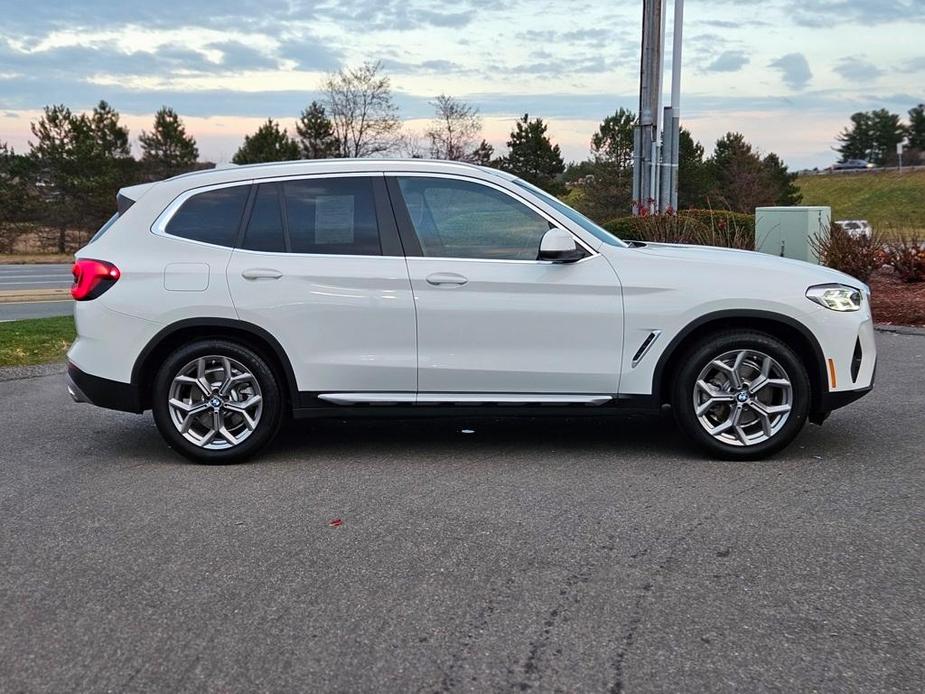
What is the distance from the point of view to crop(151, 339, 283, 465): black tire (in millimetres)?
5527

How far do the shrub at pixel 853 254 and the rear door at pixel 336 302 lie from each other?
9.45 meters

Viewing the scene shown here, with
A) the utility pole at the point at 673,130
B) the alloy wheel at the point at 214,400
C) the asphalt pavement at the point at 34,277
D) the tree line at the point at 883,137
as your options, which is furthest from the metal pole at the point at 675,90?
the tree line at the point at 883,137

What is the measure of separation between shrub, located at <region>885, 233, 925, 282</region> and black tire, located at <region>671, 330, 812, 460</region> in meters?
9.09

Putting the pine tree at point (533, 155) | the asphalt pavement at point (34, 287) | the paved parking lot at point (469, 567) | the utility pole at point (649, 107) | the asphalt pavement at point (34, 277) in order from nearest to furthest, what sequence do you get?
1. the paved parking lot at point (469, 567)
2. the utility pole at point (649, 107)
3. the asphalt pavement at point (34, 287)
4. the asphalt pavement at point (34, 277)
5. the pine tree at point (533, 155)

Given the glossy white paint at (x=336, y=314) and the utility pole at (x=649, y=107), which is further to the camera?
the utility pole at (x=649, y=107)

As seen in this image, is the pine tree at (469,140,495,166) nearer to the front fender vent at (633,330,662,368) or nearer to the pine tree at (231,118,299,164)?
the pine tree at (231,118,299,164)

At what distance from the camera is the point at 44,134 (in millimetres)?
51469

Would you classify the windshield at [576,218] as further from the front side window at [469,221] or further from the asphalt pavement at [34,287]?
the asphalt pavement at [34,287]

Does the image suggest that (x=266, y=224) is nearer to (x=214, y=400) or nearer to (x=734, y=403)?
(x=214, y=400)

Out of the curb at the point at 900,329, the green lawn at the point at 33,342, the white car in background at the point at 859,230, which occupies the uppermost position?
the white car in background at the point at 859,230

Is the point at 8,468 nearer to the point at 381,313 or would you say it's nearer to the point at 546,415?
the point at 381,313

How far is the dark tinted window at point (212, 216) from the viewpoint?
5.65m

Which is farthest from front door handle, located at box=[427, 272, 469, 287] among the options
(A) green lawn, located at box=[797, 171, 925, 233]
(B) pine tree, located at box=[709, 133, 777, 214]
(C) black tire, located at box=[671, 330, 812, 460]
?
(A) green lawn, located at box=[797, 171, 925, 233]

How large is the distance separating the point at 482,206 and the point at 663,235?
29.2ft
